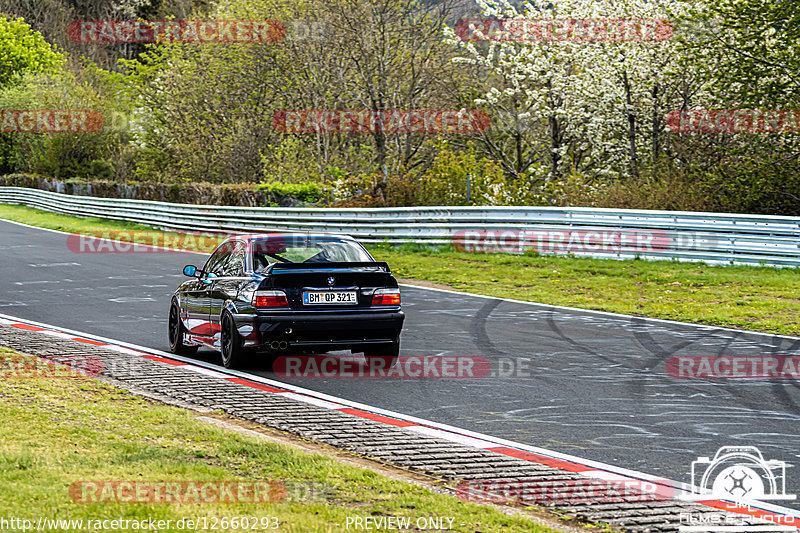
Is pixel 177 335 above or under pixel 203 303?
under

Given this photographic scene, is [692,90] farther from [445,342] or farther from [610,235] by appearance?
[445,342]

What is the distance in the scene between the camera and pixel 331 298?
10.1 m

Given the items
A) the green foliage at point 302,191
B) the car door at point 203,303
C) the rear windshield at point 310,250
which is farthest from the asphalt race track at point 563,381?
the green foliage at point 302,191

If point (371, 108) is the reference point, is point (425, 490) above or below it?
below

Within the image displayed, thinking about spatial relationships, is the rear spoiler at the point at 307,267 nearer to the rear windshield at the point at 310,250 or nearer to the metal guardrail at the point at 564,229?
the rear windshield at the point at 310,250

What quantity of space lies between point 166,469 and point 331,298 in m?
4.26

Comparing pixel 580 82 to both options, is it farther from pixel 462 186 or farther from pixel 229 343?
pixel 229 343

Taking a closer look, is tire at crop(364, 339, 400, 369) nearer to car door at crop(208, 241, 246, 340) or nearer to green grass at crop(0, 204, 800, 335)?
car door at crop(208, 241, 246, 340)

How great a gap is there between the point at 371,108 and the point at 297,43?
20.4 ft

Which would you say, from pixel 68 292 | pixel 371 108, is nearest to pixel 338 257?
pixel 68 292

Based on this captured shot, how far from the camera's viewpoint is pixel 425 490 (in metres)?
5.71

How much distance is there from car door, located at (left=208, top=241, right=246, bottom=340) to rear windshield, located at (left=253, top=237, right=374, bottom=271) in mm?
226

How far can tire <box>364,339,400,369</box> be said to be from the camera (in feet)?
34.1

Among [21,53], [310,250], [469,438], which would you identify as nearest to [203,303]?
[310,250]
